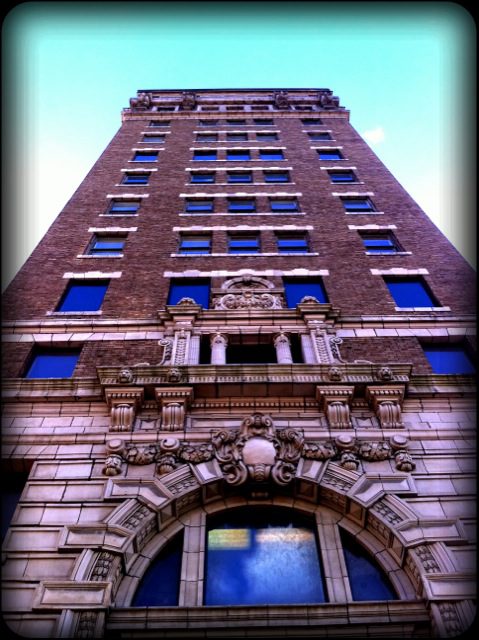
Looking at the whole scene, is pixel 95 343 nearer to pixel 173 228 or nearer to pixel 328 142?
pixel 173 228

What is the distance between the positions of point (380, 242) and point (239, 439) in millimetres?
12821

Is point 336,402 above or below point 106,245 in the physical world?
below

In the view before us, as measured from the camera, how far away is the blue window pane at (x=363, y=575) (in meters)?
10.3

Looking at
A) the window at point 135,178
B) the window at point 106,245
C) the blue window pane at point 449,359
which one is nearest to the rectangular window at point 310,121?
the window at point 135,178

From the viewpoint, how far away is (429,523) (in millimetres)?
10695

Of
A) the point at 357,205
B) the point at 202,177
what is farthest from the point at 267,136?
the point at 357,205

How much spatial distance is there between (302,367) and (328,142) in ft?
75.0

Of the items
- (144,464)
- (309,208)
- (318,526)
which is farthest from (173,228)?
(318,526)

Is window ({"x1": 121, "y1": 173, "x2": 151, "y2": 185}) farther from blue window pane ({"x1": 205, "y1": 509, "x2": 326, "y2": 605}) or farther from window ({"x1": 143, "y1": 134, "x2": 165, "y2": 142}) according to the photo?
blue window pane ({"x1": 205, "y1": 509, "x2": 326, "y2": 605})

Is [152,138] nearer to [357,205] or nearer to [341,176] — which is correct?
[341,176]

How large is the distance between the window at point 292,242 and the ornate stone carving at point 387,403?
384 inches

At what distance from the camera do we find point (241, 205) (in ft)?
87.1

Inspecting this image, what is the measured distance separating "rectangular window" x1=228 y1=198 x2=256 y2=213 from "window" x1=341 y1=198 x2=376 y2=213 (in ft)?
12.5

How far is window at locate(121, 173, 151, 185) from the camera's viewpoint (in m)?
29.0
